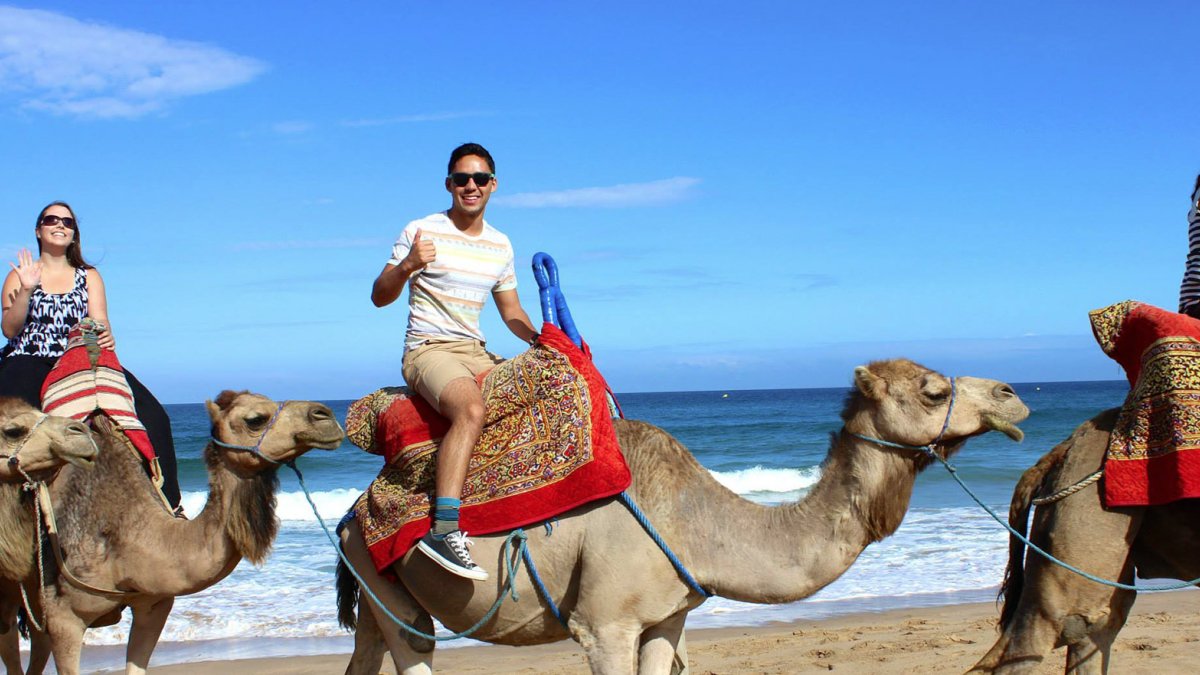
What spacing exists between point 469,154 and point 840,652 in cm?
487

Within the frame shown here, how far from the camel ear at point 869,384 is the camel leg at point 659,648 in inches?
45.5

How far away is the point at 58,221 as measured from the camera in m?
6.19

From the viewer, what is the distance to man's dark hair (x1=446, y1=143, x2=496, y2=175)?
203 inches

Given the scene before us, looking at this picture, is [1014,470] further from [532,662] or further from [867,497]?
[867,497]

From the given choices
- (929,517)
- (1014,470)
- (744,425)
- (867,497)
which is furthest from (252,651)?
(744,425)

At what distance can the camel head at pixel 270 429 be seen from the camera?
5059 millimetres

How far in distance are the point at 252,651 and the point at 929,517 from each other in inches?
395

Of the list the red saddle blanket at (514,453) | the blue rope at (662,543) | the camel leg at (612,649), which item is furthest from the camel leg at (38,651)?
the blue rope at (662,543)

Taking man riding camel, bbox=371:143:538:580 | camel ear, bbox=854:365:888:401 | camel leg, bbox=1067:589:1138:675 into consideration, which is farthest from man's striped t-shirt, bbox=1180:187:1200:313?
man riding camel, bbox=371:143:538:580

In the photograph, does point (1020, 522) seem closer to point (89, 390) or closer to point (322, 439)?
point (322, 439)

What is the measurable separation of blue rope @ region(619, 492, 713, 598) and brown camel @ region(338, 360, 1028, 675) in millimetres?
26

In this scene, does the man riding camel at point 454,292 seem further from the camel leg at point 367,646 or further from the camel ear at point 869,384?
the camel ear at point 869,384

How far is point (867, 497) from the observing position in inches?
179

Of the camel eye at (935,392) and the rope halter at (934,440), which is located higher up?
the camel eye at (935,392)
